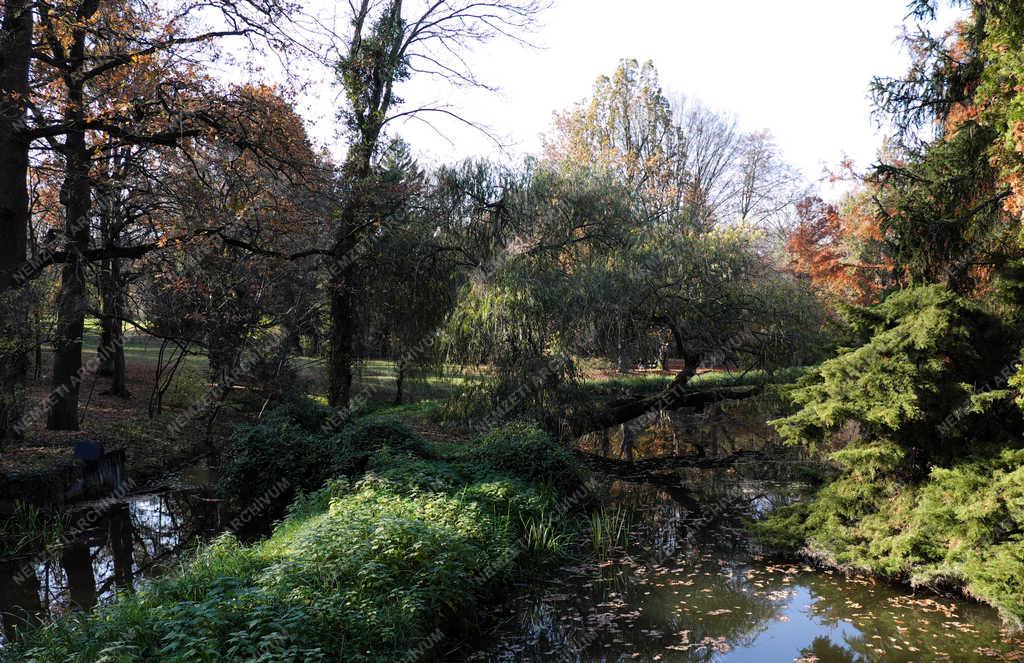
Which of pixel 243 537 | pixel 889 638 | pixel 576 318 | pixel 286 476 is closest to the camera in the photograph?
pixel 889 638

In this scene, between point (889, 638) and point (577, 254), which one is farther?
point (577, 254)

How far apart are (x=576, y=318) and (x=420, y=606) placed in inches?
355

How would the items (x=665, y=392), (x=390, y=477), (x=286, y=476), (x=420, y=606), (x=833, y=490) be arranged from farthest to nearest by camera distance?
(x=665, y=392), (x=286, y=476), (x=390, y=477), (x=833, y=490), (x=420, y=606)

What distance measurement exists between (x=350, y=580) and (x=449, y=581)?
0.89 meters

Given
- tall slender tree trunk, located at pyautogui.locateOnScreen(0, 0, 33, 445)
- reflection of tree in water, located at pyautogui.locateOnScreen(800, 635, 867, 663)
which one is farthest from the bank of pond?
tall slender tree trunk, located at pyautogui.locateOnScreen(0, 0, 33, 445)

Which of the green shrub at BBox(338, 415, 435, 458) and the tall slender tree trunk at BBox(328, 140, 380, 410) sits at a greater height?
the tall slender tree trunk at BBox(328, 140, 380, 410)

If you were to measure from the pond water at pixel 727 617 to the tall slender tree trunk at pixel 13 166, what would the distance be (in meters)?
7.75

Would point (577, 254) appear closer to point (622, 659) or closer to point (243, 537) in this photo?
point (243, 537)

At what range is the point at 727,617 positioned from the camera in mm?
6309

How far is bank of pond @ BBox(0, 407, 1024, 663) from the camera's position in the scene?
4.57m

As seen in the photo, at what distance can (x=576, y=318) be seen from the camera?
45.0ft

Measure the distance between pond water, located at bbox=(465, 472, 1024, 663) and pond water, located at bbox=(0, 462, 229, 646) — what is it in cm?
411

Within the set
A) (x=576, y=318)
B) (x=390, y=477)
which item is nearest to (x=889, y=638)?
(x=390, y=477)

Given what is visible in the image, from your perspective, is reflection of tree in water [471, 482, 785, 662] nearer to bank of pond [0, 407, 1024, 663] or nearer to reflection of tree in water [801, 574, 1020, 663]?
bank of pond [0, 407, 1024, 663]
